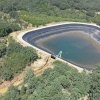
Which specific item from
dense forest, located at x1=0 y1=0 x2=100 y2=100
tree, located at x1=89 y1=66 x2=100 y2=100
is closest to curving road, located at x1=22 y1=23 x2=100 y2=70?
dense forest, located at x1=0 y1=0 x2=100 y2=100

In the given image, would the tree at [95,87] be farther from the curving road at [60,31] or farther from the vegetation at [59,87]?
the curving road at [60,31]

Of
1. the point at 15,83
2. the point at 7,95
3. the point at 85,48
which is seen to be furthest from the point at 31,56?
the point at 85,48

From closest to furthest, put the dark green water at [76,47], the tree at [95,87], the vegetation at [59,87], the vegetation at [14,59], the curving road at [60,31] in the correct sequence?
the vegetation at [59,87] < the tree at [95,87] < the vegetation at [14,59] < the dark green water at [76,47] < the curving road at [60,31]

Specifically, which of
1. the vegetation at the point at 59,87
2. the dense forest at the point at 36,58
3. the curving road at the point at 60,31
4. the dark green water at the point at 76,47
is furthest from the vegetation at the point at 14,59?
the dark green water at the point at 76,47

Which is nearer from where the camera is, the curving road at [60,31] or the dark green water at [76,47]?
the dark green water at [76,47]

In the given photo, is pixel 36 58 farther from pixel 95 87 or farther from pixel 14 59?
pixel 95 87

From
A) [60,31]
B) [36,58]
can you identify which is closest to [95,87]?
[36,58]

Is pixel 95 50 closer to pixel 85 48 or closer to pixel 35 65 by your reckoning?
pixel 85 48
